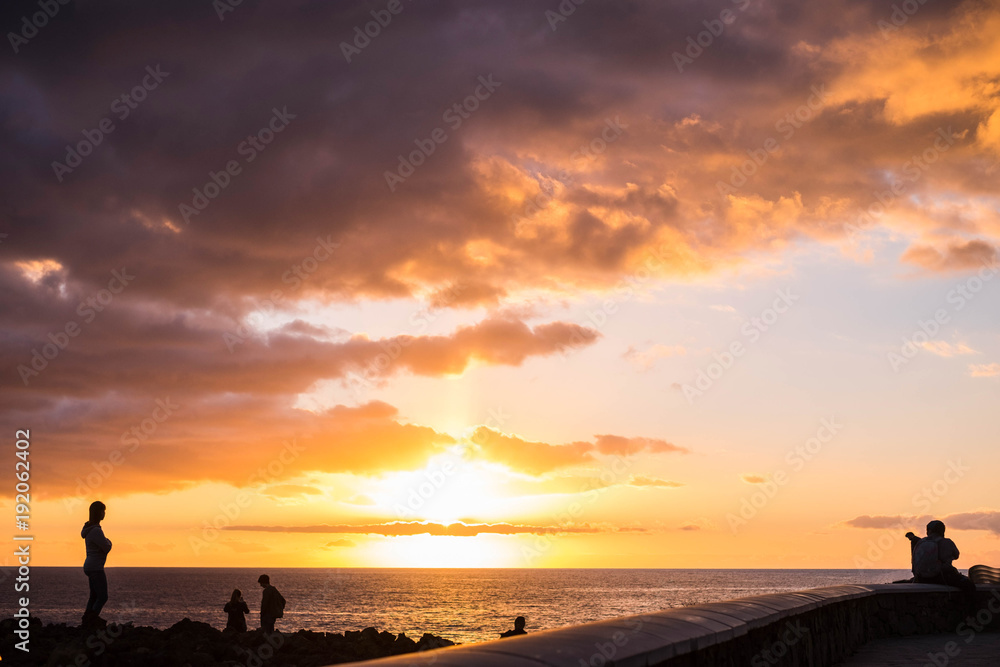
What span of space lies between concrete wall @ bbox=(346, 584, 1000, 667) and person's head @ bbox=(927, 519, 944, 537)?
1.29 meters

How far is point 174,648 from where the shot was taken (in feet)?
41.9

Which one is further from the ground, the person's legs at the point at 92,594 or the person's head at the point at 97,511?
the person's head at the point at 97,511

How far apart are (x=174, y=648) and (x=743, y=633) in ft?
34.6

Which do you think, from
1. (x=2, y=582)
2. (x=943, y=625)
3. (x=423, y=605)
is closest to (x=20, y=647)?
(x=943, y=625)

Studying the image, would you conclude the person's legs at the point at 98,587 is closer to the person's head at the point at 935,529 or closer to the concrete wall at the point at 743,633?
the concrete wall at the point at 743,633

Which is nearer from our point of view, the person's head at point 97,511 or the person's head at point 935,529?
the person's head at point 97,511

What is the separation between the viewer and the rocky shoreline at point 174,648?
11.8 meters

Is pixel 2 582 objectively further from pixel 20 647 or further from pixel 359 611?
pixel 20 647

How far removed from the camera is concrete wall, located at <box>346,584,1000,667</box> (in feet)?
10.8

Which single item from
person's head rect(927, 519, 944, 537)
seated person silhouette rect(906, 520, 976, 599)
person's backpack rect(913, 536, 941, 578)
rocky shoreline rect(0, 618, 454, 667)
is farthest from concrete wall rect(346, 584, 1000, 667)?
rocky shoreline rect(0, 618, 454, 667)

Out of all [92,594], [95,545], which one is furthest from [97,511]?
[92,594]

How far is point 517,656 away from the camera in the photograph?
10.2 feet

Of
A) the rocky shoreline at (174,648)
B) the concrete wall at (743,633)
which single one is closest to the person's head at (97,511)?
the rocky shoreline at (174,648)

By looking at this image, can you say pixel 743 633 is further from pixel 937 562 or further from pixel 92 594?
pixel 92 594
